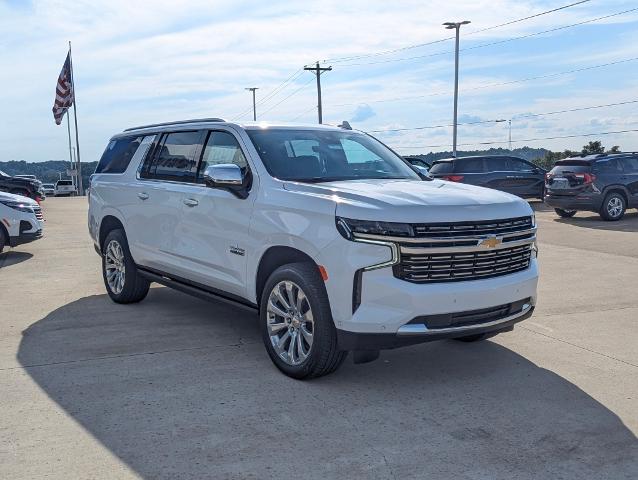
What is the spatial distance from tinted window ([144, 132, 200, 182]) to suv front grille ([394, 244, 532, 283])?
2.56m

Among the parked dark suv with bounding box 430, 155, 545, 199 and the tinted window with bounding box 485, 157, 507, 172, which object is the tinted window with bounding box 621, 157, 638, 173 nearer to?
the parked dark suv with bounding box 430, 155, 545, 199

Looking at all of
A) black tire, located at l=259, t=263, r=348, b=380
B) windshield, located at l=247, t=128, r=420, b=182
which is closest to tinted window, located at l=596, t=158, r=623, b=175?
windshield, located at l=247, t=128, r=420, b=182

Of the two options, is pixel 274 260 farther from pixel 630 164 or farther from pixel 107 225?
pixel 630 164

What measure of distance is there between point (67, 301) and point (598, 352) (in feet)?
18.2

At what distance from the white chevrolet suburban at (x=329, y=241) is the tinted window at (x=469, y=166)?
15.2 m

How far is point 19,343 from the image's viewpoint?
19.9 ft

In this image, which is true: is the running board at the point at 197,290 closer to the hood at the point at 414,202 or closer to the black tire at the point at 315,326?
the black tire at the point at 315,326

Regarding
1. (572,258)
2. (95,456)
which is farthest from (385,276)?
(572,258)

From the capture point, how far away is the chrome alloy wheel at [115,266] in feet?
24.7

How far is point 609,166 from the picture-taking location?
58.6 ft

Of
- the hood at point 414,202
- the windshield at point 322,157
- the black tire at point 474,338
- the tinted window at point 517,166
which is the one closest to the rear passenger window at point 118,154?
the windshield at point 322,157

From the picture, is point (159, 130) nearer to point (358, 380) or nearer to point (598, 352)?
point (358, 380)

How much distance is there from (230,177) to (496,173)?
58.0 ft

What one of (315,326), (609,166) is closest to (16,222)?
(315,326)
